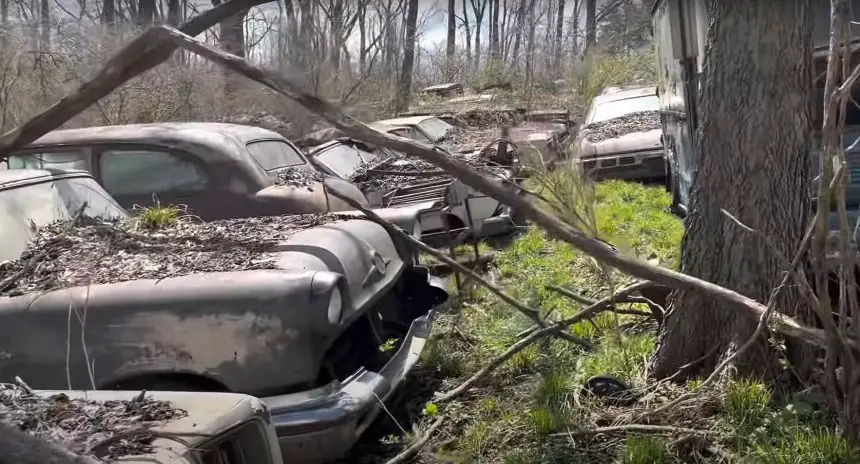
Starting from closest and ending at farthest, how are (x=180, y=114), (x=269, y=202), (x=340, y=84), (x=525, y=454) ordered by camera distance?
(x=525, y=454) → (x=269, y=202) → (x=180, y=114) → (x=340, y=84)

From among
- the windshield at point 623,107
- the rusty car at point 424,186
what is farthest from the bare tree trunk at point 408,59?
the rusty car at point 424,186

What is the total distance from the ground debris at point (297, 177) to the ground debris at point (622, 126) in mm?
5578

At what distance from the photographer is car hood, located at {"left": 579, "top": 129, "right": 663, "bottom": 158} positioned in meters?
10.4

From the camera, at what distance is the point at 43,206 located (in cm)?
435

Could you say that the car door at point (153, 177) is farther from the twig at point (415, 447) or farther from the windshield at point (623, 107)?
the windshield at point (623, 107)

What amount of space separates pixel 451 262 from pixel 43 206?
212 cm

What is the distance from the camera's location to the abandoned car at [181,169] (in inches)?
217

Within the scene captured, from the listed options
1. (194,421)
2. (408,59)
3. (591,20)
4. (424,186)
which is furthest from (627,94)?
(591,20)

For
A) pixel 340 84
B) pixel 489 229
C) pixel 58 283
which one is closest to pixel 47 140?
pixel 58 283

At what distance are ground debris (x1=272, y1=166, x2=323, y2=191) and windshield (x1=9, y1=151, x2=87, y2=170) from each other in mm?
1277

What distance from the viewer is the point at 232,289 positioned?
3449 mm

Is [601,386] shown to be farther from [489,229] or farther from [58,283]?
[489,229]

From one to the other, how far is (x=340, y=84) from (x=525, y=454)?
11643 mm

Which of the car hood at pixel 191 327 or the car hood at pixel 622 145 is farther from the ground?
the car hood at pixel 622 145
